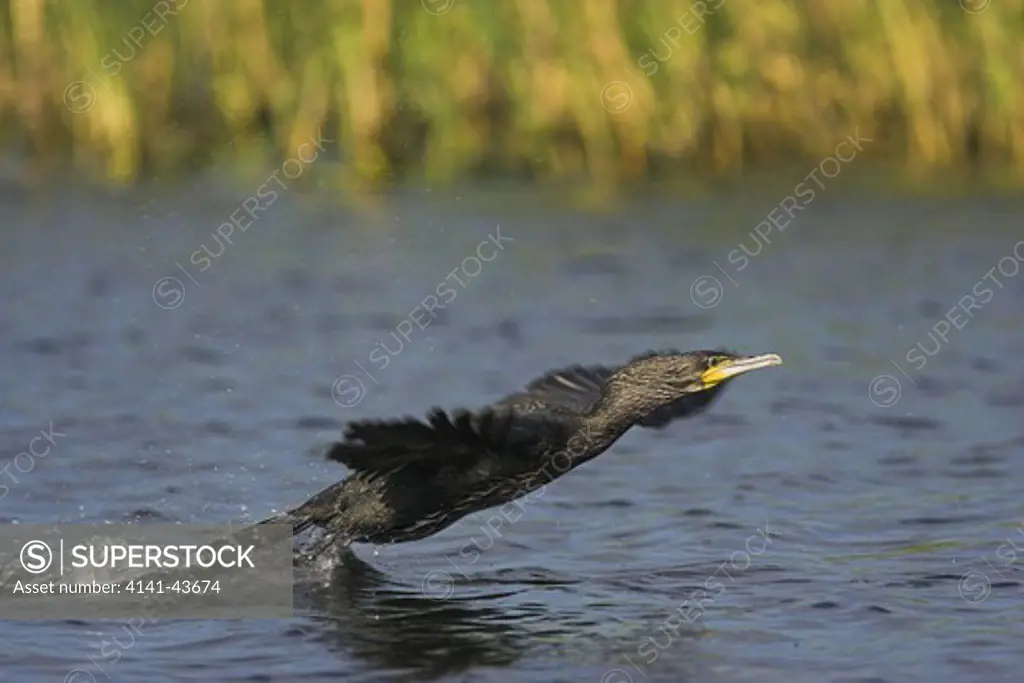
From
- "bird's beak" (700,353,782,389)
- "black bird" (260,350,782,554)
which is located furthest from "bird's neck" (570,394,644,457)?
"bird's beak" (700,353,782,389)

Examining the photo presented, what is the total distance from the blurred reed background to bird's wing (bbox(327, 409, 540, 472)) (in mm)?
9148

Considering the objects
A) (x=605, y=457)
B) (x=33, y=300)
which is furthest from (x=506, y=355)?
(x=33, y=300)

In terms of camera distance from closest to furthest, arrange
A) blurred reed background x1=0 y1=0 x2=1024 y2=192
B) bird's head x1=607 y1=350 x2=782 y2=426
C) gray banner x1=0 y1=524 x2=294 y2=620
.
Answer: gray banner x1=0 y1=524 x2=294 y2=620 < bird's head x1=607 y1=350 x2=782 y2=426 < blurred reed background x1=0 y1=0 x2=1024 y2=192

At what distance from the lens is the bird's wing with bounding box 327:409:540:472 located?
22.8 feet

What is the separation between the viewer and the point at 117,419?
10.6 metres

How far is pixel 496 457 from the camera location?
748 centimetres

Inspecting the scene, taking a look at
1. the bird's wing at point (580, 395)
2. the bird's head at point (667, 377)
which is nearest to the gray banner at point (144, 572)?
the bird's wing at point (580, 395)

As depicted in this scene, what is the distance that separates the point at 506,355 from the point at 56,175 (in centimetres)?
675

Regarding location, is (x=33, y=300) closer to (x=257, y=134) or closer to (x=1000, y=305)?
(x=257, y=134)

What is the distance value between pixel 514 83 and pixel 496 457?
9567mm

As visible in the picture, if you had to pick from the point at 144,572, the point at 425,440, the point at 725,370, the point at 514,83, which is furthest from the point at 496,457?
the point at 514,83

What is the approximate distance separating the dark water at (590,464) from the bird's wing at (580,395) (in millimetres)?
549

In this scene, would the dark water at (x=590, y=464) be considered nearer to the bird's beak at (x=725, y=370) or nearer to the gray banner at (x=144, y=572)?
the gray banner at (x=144, y=572)

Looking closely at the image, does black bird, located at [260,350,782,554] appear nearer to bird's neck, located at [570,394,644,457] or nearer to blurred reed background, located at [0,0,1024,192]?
bird's neck, located at [570,394,644,457]
